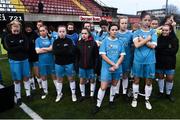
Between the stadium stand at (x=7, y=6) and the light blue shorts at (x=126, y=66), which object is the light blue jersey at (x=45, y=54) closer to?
the light blue shorts at (x=126, y=66)

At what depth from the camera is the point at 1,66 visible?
455 inches

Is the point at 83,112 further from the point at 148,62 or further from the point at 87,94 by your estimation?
the point at 148,62

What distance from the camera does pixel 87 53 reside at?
251 inches

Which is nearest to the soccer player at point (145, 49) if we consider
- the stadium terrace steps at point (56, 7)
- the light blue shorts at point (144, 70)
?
the light blue shorts at point (144, 70)

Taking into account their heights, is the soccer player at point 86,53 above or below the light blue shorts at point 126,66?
above

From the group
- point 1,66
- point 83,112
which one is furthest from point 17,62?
point 1,66

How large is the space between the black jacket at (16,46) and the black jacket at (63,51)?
0.72 meters

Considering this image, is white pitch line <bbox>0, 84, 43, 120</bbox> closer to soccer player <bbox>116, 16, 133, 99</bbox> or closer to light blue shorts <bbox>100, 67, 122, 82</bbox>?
light blue shorts <bbox>100, 67, 122, 82</bbox>

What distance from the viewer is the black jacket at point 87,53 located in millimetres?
6387

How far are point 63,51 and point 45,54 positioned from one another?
70 centimetres

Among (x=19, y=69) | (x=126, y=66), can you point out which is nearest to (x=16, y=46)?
(x=19, y=69)

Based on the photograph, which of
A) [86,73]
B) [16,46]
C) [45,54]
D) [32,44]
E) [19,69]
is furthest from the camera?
[32,44]

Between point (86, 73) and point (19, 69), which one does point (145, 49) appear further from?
point (19, 69)

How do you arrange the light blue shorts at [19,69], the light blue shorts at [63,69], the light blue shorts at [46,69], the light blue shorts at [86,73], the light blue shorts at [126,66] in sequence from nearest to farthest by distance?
the light blue shorts at [19,69] < the light blue shorts at [63,69] < the light blue shorts at [86,73] < the light blue shorts at [126,66] < the light blue shorts at [46,69]
